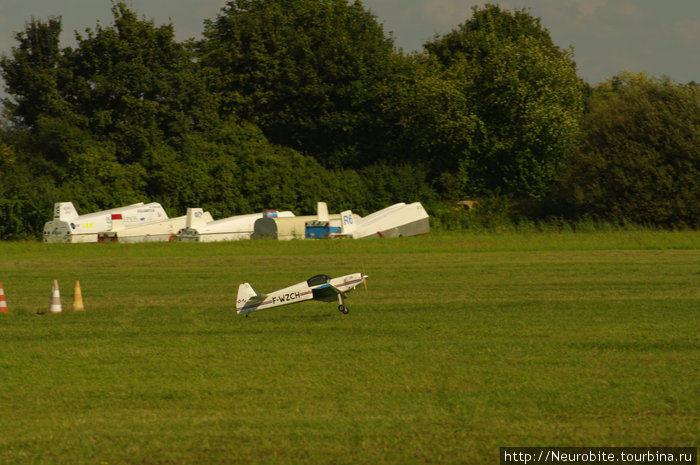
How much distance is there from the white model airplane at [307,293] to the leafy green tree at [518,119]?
1480 inches

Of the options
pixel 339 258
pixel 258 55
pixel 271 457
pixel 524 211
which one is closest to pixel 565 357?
pixel 271 457

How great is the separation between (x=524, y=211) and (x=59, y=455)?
136 feet

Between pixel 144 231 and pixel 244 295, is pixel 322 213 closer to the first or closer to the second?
pixel 144 231

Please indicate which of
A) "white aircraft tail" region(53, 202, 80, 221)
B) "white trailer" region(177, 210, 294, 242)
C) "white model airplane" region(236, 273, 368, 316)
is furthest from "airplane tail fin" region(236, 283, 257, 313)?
"white aircraft tail" region(53, 202, 80, 221)

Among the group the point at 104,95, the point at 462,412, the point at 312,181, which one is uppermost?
the point at 104,95

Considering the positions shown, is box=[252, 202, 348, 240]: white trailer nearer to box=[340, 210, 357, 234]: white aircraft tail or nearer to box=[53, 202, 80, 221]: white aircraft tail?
box=[340, 210, 357, 234]: white aircraft tail

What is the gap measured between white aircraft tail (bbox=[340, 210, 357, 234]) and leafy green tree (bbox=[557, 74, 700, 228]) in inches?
491

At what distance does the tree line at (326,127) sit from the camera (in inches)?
1624

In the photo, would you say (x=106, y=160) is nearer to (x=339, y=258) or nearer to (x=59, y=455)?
(x=339, y=258)

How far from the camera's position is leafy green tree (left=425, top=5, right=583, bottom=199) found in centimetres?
4909

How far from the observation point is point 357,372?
9.08 m

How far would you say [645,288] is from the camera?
1658 cm

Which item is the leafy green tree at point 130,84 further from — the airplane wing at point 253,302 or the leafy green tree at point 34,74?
the airplane wing at point 253,302

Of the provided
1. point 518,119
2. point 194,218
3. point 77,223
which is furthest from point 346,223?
point 518,119
